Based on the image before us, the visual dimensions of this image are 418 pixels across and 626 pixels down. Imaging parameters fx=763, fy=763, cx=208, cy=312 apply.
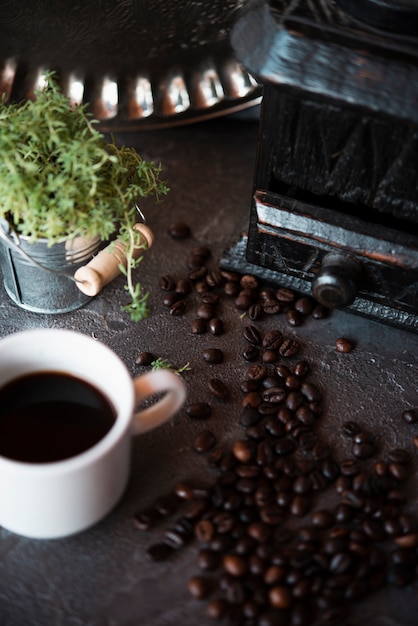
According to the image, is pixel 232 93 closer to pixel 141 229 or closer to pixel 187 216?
pixel 187 216

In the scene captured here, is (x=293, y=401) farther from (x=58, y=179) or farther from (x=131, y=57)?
(x=131, y=57)

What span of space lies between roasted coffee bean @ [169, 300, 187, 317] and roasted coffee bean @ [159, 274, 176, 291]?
37 mm

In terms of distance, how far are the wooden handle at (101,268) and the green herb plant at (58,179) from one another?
0.16 feet

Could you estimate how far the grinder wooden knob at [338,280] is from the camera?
0.97m

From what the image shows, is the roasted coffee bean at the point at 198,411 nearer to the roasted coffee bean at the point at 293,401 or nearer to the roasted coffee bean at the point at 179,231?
the roasted coffee bean at the point at 293,401

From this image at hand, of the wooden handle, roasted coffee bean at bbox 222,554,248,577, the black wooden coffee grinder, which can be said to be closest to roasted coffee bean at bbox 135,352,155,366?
the wooden handle

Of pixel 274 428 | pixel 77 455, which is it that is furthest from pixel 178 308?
pixel 77 455

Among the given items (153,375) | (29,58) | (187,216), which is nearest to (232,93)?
(187,216)

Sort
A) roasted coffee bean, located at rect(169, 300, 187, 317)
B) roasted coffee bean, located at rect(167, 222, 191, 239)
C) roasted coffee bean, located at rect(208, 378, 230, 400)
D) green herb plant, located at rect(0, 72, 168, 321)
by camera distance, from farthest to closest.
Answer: roasted coffee bean, located at rect(167, 222, 191, 239)
roasted coffee bean, located at rect(169, 300, 187, 317)
roasted coffee bean, located at rect(208, 378, 230, 400)
green herb plant, located at rect(0, 72, 168, 321)

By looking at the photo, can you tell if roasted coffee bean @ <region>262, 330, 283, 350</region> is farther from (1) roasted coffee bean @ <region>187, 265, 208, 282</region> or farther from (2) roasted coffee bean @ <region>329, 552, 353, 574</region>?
(2) roasted coffee bean @ <region>329, 552, 353, 574</region>

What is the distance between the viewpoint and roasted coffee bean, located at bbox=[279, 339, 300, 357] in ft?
3.49

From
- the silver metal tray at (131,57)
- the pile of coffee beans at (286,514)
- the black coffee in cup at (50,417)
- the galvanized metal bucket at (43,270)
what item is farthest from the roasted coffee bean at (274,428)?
the silver metal tray at (131,57)

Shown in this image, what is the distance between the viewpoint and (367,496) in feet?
2.96

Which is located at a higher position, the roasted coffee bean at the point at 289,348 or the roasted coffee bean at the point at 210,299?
the roasted coffee bean at the point at 210,299
